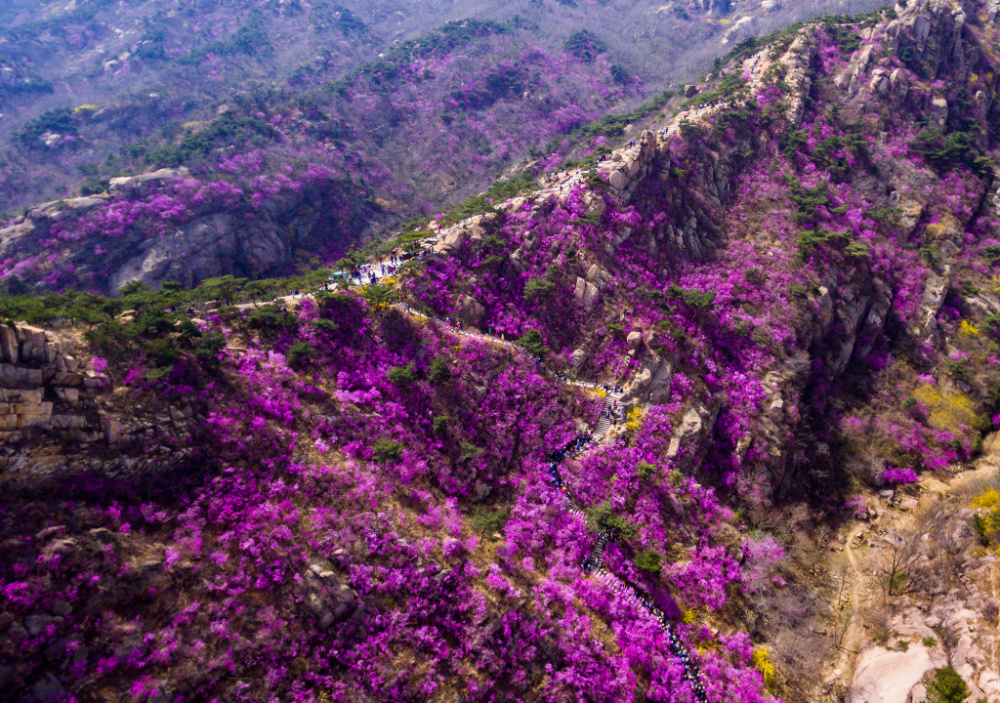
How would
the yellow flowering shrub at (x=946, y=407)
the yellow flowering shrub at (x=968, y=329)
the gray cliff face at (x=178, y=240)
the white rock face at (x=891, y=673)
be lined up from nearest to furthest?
the white rock face at (x=891, y=673) → the yellow flowering shrub at (x=946, y=407) → the yellow flowering shrub at (x=968, y=329) → the gray cliff face at (x=178, y=240)

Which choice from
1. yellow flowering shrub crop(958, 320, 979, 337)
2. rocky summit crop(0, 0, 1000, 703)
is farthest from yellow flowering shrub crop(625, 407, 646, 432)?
yellow flowering shrub crop(958, 320, 979, 337)

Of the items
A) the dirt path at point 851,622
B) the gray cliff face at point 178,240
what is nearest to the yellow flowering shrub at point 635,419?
the dirt path at point 851,622

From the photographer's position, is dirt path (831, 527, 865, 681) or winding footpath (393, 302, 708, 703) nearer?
winding footpath (393, 302, 708, 703)

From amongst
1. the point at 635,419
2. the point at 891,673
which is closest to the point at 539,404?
the point at 635,419

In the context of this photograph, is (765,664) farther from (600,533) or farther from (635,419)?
(635,419)

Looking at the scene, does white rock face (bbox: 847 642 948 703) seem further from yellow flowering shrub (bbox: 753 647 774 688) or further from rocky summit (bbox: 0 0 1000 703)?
yellow flowering shrub (bbox: 753 647 774 688)

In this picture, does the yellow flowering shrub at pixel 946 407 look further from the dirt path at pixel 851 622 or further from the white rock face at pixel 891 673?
the white rock face at pixel 891 673
